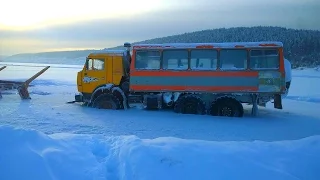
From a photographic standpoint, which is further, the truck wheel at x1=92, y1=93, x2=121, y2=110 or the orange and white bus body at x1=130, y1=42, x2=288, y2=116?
the truck wheel at x1=92, y1=93, x2=121, y2=110

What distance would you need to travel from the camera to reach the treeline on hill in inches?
2576

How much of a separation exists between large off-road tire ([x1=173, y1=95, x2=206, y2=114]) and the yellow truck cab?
96.3 inches

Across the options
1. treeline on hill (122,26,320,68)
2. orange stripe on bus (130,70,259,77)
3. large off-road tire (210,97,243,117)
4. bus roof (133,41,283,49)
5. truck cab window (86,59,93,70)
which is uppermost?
treeline on hill (122,26,320,68)

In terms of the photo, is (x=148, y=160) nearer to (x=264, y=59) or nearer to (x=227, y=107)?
(x=227, y=107)

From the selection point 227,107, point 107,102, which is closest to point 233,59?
point 227,107

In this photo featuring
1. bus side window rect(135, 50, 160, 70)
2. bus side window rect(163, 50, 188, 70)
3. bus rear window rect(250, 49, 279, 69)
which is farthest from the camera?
bus side window rect(135, 50, 160, 70)

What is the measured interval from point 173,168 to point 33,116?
27.3ft

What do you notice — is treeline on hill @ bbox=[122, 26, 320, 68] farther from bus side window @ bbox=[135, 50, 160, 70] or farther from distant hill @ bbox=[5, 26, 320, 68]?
bus side window @ bbox=[135, 50, 160, 70]

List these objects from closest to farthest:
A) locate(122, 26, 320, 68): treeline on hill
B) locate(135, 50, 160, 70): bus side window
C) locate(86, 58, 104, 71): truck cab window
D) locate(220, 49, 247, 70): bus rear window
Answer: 1. locate(220, 49, 247, 70): bus rear window
2. locate(135, 50, 160, 70): bus side window
3. locate(86, 58, 104, 71): truck cab window
4. locate(122, 26, 320, 68): treeline on hill

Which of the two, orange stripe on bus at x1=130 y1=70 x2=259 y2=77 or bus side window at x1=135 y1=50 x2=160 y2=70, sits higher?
bus side window at x1=135 y1=50 x2=160 y2=70

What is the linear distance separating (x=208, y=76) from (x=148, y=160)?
837 cm

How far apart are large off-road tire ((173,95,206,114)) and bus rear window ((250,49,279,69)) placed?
2.42m

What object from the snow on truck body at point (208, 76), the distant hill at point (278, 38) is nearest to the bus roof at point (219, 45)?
the snow on truck body at point (208, 76)

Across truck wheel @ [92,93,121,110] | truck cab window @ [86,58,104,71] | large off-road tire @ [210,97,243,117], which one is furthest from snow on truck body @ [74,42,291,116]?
truck cab window @ [86,58,104,71]
